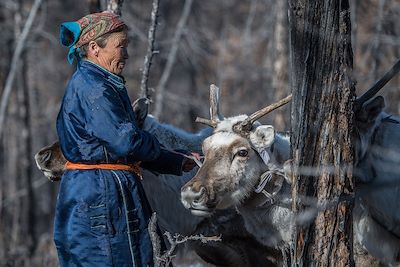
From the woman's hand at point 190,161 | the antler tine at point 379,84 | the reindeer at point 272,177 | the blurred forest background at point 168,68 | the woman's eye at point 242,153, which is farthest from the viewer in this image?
the blurred forest background at point 168,68

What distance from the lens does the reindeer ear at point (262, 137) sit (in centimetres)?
729

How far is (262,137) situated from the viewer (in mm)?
7328

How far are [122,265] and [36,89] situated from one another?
818 inches

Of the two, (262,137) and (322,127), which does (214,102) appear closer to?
(262,137)

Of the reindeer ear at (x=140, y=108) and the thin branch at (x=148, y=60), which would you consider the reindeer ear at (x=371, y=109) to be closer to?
the reindeer ear at (x=140, y=108)

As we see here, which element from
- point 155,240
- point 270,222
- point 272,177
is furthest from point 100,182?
point 270,222

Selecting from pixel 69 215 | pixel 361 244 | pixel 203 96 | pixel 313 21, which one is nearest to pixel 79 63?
pixel 69 215

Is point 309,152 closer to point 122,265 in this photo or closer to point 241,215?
point 122,265

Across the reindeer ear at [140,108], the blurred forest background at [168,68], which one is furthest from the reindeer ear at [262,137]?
the blurred forest background at [168,68]

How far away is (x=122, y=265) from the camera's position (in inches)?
249

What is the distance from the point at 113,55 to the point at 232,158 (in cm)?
132

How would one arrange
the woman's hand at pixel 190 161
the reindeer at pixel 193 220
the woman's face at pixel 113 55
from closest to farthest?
the woman's face at pixel 113 55, the woman's hand at pixel 190 161, the reindeer at pixel 193 220

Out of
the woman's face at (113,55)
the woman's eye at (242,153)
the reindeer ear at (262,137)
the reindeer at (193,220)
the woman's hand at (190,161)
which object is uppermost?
the woman's face at (113,55)

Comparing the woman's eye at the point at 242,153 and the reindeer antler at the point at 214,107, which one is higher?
the reindeer antler at the point at 214,107
